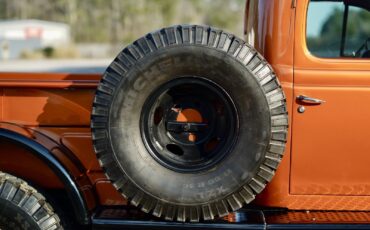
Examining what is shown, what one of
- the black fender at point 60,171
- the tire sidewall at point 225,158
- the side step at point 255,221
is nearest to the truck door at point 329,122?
the side step at point 255,221

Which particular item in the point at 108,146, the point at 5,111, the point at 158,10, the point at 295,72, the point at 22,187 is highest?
the point at 158,10

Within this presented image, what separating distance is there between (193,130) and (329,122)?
69 centimetres

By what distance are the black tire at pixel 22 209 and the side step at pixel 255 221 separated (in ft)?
0.86

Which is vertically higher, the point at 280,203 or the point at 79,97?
the point at 79,97

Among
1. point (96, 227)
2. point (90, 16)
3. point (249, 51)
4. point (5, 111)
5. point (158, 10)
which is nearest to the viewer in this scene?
point (249, 51)

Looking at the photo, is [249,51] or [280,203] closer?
[249,51]

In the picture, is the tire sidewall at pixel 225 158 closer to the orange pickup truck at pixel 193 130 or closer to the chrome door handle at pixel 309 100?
the orange pickup truck at pixel 193 130

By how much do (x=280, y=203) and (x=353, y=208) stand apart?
389mm

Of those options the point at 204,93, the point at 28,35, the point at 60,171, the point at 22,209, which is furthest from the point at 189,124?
the point at 28,35

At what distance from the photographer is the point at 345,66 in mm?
2664

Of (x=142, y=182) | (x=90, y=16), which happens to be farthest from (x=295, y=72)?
(x=90, y=16)

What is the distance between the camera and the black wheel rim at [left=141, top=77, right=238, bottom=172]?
8.37 feet

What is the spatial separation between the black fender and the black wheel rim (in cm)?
44

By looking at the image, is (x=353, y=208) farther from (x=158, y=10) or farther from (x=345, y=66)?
(x=158, y=10)
